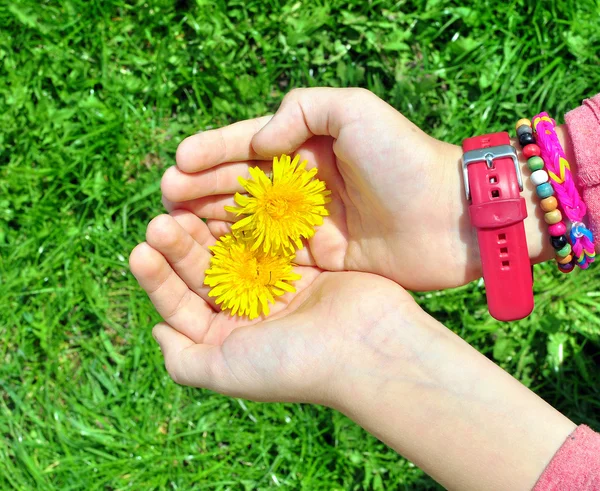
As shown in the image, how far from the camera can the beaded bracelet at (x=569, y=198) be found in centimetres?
188

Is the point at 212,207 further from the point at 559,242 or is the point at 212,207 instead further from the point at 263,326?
the point at 559,242

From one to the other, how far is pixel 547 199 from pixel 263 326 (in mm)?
1060

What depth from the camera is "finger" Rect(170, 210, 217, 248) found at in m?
2.38

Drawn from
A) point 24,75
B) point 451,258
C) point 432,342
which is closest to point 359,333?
point 432,342

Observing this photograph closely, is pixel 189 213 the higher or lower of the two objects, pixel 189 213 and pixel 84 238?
the higher

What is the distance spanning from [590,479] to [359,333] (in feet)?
2.65

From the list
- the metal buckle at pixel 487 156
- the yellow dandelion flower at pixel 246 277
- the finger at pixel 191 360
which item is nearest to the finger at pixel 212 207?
the yellow dandelion flower at pixel 246 277

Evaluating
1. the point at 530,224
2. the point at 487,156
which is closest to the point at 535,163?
the point at 487,156

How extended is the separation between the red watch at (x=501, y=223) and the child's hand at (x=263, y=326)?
30 cm

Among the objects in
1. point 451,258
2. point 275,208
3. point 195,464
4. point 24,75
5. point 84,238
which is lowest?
point 195,464

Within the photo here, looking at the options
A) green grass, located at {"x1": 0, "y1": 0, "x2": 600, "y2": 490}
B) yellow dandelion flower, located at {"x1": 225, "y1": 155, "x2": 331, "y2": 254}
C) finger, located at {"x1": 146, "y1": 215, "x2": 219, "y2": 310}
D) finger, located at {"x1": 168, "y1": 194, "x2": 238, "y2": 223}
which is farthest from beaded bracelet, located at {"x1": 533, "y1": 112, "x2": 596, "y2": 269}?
finger, located at {"x1": 146, "y1": 215, "x2": 219, "y2": 310}

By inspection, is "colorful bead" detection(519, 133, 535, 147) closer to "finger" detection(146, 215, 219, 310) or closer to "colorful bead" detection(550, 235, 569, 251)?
"colorful bead" detection(550, 235, 569, 251)

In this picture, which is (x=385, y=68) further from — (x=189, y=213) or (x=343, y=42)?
(x=189, y=213)

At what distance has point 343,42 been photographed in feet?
10.2
